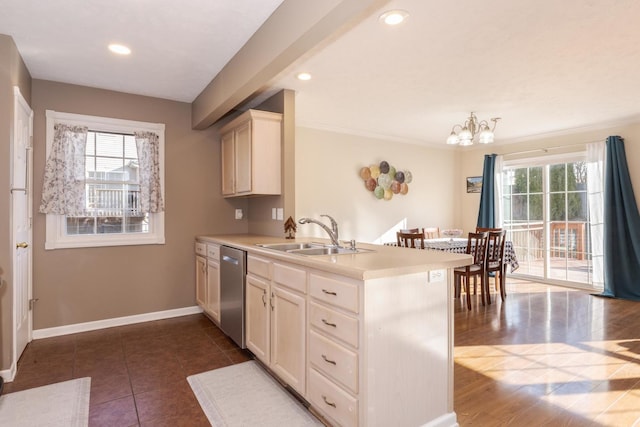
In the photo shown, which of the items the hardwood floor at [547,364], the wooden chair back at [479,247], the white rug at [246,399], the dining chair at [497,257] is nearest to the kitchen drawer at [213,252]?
the white rug at [246,399]

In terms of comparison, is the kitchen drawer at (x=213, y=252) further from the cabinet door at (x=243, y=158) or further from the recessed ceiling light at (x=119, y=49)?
the recessed ceiling light at (x=119, y=49)

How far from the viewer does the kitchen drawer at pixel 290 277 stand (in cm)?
201

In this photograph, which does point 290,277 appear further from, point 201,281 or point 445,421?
point 201,281

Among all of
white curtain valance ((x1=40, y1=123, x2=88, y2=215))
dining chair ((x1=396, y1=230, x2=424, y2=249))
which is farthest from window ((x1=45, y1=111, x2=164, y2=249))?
dining chair ((x1=396, y1=230, x2=424, y2=249))

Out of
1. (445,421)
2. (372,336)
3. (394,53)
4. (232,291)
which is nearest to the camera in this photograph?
(372,336)

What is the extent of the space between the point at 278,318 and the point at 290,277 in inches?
13.2

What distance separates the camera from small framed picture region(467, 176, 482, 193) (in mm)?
6591

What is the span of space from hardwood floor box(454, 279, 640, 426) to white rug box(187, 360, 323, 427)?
0.97 meters

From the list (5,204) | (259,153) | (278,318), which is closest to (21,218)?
(5,204)

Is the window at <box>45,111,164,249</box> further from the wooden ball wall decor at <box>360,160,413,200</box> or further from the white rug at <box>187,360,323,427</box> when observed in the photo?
the wooden ball wall decor at <box>360,160,413,200</box>

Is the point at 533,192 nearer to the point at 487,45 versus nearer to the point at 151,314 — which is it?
the point at 487,45

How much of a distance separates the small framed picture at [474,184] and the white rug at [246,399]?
552 centimetres

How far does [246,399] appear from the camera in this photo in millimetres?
2199

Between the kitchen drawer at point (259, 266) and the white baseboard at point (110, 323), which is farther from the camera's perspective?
the white baseboard at point (110, 323)
